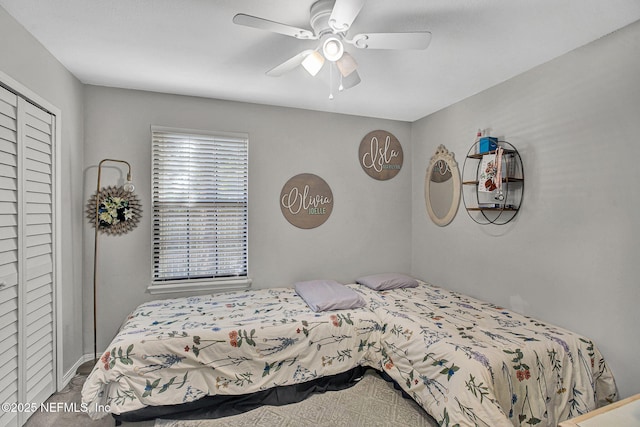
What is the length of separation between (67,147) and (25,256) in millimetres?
967

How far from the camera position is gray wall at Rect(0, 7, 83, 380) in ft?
6.39

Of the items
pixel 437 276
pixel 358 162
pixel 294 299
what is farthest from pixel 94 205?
pixel 437 276

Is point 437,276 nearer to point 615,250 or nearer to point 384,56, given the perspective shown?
point 615,250

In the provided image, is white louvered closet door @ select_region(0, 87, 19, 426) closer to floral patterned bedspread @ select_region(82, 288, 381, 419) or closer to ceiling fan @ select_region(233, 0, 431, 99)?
floral patterned bedspread @ select_region(82, 288, 381, 419)

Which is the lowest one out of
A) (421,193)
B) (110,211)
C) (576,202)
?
(110,211)

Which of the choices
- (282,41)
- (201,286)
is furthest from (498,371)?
(201,286)

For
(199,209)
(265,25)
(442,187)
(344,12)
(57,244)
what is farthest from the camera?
(442,187)

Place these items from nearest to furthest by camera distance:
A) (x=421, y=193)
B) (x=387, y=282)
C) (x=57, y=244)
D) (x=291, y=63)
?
1. (x=291, y=63)
2. (x=57, y=244)
3. (x=387, y=282)
4. (x=421, y=193)

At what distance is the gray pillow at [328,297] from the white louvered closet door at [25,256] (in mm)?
1897

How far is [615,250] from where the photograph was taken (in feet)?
6.31

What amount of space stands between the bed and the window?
37cm

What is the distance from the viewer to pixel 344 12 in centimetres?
143

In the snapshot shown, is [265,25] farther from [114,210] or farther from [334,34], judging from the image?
[114,210]

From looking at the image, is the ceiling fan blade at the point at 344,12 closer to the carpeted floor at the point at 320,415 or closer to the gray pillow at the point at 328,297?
the gray pillow at the point at 328,297
